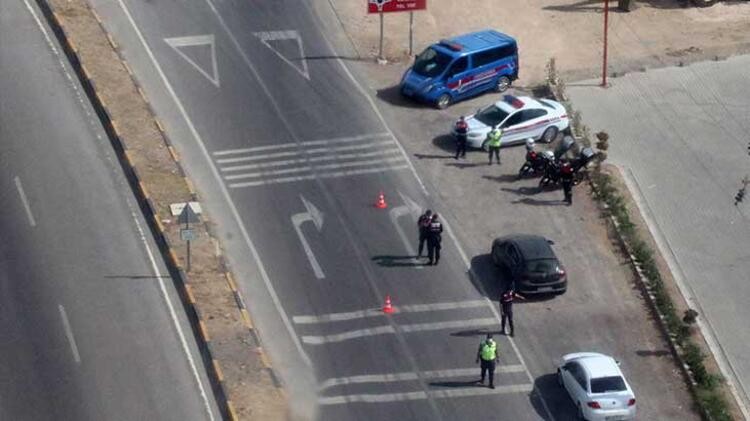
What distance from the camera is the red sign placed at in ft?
200

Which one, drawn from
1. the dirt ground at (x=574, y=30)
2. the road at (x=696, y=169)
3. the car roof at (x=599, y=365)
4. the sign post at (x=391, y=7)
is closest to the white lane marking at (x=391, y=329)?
the car roof at (x=599, y=365)

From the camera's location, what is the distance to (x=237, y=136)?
182ft

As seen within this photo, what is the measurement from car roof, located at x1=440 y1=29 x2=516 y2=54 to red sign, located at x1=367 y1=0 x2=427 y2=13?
1.90 m

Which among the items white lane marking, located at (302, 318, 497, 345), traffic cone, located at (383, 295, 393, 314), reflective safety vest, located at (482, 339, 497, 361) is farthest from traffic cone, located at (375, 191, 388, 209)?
reflective safety vest, located at (482, 339, 497, 361)

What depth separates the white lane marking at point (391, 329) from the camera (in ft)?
151

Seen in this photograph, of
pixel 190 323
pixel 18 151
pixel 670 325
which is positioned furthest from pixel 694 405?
pixel 18 151

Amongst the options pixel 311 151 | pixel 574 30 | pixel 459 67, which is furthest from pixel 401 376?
pixel 574 30

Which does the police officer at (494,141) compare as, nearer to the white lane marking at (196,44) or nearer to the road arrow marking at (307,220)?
the road arrow marking at (307,220)

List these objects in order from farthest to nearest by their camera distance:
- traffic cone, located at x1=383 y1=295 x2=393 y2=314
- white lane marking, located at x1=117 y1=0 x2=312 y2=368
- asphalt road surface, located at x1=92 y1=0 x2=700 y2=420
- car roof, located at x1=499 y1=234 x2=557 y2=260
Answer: car roof, located at x1=499 y1=234 x2=557 y2=260, traffic cone, located at x1=383 y1=295 x2=393 y2=314, white lane marking, located at x1=117 y1=0 x2=312 y2=368, asphalt road surface, located at x1=92 y1=0 x2=700 y2=420

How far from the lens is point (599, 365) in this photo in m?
43.3

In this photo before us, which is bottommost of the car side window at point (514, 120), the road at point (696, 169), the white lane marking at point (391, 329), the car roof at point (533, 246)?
the road at point (696, 169)

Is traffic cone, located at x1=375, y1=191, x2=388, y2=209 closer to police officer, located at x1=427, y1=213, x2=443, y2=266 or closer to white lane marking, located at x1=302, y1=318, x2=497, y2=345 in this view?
police officer, located at x1=427, y1=213, x2=443, y2=266

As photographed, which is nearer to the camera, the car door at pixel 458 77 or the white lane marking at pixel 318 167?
the white lane marking at pixel 318 167

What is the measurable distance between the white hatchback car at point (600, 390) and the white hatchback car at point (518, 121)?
13.5 m
